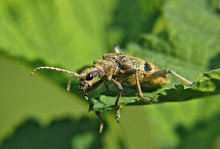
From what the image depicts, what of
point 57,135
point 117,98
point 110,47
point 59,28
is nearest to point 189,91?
point 117,98

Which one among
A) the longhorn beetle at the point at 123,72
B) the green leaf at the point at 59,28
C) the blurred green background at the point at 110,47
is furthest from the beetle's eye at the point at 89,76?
the green leaf at the point at 59,28

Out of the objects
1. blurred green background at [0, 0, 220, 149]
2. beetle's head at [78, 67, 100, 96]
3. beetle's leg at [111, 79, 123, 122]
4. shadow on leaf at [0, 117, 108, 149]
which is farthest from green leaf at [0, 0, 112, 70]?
beetle's leg at [111, 79, 123, 122]

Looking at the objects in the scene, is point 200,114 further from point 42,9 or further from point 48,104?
point 48,104

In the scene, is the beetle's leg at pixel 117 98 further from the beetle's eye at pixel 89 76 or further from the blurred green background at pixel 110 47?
the blurred green background at pixel 110 47

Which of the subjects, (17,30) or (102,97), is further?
(17,30)

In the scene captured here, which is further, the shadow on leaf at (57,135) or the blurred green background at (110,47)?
the shadow on leaf at (57,135)

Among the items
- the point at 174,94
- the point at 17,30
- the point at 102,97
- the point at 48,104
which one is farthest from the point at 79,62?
the point at 48,104
